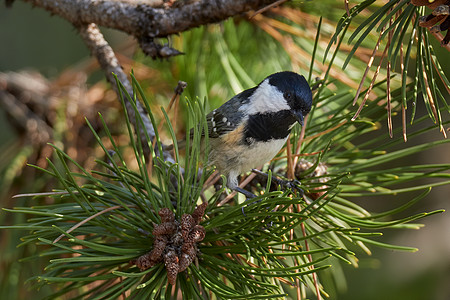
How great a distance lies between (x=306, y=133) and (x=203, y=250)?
34cm

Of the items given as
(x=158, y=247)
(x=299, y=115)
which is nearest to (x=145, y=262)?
(x=158, y=247)

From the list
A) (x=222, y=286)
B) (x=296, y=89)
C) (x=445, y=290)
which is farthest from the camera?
(x=445, y=290)

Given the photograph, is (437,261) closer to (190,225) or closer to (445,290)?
(445,290)

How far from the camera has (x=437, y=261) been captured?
1.84 metres

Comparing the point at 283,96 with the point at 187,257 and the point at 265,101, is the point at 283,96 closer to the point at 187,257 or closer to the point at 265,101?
the point at 265,101

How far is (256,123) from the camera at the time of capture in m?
1.02

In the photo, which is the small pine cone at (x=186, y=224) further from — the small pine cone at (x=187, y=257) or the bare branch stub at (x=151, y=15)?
the bare branch stub at (x=151, y=15)

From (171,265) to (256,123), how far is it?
15.7 inches

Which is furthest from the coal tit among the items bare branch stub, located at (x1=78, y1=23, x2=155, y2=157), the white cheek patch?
bare branch stub, located at (x1=78, y1=23, x2=155, y2=157)

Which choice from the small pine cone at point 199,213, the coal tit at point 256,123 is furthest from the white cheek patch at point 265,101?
the small pine cone at point 199,213

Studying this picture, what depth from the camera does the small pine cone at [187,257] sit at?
2.35ft

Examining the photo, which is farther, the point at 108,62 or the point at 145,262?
the point at 108,62

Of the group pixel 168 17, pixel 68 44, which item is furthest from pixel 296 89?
pixel 68 44

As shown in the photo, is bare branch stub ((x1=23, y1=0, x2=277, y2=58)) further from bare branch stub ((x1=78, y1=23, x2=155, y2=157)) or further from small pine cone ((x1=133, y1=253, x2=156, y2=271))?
small pine cone ((x1=133, y1=253, x2=156, y2=271))
